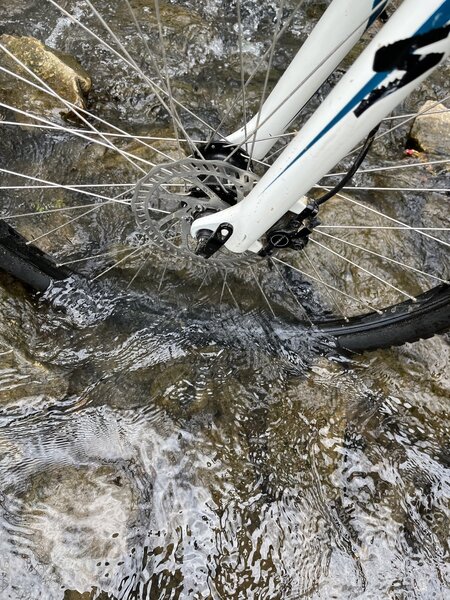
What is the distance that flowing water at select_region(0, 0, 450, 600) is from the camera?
165cm

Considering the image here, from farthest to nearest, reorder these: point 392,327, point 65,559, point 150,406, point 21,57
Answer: point 21,57, point 392,327, point 150,406, point 65,559

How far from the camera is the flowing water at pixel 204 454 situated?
65.1 inches

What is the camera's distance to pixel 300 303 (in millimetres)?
2441

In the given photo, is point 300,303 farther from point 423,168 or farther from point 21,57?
point 21,57

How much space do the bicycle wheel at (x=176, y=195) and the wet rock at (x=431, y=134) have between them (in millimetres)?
83

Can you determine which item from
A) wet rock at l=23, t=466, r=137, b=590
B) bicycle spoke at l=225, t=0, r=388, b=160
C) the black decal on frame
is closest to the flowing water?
wet rock at l=23, t=466, r=137, b=590

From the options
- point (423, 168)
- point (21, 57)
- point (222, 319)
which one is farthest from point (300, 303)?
point (21, 57)

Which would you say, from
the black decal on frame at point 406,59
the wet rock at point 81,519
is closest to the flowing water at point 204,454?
the wet rock at point 81,519

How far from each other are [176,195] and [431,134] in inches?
84.4

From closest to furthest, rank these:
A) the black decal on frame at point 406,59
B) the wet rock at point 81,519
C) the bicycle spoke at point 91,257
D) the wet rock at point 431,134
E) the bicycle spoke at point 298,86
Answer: the black decal on frame at point 406,59, the bicycle spoke at point 298,86, the wet rock at point 81,519, the bicycle spoke at point 91,257, the wet rock at point 431,134

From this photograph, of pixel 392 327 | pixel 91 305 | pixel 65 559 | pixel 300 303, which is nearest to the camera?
pixel 65 559

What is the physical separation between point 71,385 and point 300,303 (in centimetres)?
111

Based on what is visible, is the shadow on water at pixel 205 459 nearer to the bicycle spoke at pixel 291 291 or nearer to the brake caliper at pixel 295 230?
the bicycle spoke at pixel 291 291

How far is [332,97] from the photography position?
4.15 ft
